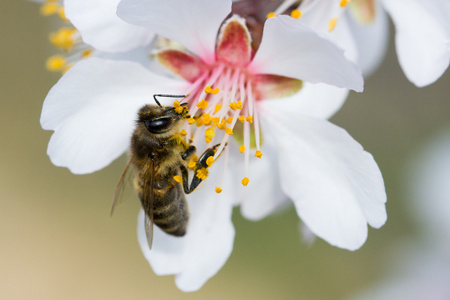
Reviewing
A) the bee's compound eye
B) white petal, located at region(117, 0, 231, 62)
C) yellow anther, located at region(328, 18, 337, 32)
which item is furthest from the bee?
yellow anther, located at region(328, 18, 337, 32)

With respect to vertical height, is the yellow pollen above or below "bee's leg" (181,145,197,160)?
above

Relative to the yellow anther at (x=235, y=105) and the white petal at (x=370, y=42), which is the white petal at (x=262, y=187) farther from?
the white petal at (x=370, y=42)

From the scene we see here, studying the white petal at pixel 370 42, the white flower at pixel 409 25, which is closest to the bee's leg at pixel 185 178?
the white flower at pixel 409 25

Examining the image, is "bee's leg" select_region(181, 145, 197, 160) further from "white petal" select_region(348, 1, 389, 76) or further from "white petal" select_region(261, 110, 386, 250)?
"white petal" select_region(348, 1, 389, 76)

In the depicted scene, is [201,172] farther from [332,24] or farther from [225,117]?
[332,24]

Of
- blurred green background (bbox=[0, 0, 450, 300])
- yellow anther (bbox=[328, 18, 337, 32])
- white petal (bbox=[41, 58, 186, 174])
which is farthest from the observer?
blurred green background (bbox=[0, 0, 450, 300])

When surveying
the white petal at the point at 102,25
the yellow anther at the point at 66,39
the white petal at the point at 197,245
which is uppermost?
the white petal at the point at 102,25

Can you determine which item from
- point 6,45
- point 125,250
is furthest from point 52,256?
point 6,45

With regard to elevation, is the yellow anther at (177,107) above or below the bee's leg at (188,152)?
above
